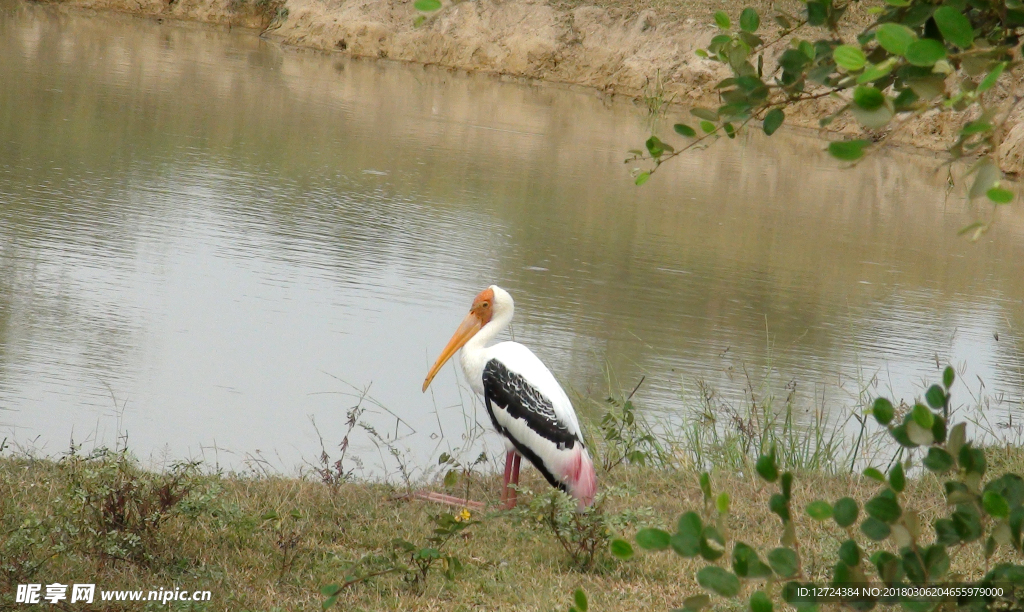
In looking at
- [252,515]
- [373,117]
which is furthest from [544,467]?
[373,117]

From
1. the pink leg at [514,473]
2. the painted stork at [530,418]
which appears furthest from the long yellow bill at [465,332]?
the pink leg at [514,473]

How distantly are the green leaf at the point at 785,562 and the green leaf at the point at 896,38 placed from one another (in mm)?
579

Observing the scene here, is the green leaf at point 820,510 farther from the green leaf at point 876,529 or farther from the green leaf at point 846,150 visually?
the green leaf at point 846,150

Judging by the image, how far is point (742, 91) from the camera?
1.65 metres

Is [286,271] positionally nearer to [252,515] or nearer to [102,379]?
[102,379]

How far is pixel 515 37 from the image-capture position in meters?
26.0

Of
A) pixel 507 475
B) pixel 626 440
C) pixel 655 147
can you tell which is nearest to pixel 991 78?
pixel 655 147

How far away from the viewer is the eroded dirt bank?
2497 cm

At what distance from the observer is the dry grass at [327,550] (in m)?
3.10

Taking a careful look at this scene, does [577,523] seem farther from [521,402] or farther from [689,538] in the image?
[689,538]

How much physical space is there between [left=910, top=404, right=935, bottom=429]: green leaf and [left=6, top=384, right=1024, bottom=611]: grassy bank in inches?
76.6

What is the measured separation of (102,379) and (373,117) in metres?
10.7

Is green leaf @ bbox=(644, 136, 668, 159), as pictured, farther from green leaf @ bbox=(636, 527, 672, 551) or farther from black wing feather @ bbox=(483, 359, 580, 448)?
black wing feather @ bbox=(483, 359, 580, 448)

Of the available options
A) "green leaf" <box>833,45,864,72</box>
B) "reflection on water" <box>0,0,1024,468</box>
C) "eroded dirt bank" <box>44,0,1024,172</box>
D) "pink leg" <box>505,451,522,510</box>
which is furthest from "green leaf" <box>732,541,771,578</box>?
"eroded dirt bank" <box>44,0,1024,172</box>
